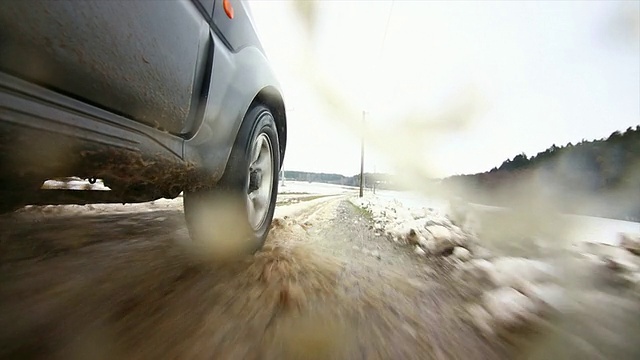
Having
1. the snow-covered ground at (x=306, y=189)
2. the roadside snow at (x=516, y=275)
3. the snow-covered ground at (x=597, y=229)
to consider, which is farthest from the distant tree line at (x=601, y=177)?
the snow-covered ground at (x=306, y=189)

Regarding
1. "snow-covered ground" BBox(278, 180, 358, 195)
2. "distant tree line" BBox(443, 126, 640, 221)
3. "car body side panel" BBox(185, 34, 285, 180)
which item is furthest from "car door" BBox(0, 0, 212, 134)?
"snow-covered ground" BBox(278, 180, 358, 195)

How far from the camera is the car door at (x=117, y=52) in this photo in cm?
60

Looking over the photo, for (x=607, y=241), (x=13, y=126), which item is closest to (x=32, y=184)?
(x=13, y=126)

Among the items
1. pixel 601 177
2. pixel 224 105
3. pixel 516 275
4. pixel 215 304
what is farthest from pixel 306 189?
pixel 215 304

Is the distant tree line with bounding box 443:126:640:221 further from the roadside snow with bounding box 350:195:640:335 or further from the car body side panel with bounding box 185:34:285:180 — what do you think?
the car body side panel with bounding box 185:34:285:180

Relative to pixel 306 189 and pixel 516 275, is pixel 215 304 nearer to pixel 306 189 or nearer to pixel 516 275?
pixel 516 275

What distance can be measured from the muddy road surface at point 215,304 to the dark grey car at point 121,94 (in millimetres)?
409

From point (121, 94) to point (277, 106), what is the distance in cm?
146

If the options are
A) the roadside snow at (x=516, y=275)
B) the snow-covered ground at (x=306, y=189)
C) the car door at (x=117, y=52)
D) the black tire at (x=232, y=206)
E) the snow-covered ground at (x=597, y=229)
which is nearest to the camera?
the car door at (x=117, y=52)

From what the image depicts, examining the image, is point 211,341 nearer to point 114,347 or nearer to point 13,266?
point 114,347

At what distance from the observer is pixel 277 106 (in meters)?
2.23

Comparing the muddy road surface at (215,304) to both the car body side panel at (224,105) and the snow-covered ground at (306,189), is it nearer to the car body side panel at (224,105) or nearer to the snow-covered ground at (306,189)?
the car body side panel at (224,105)

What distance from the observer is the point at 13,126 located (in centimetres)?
61

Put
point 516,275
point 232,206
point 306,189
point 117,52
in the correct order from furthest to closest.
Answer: point 306,189 < point 232,206 < point 516,275 < point 117,52
